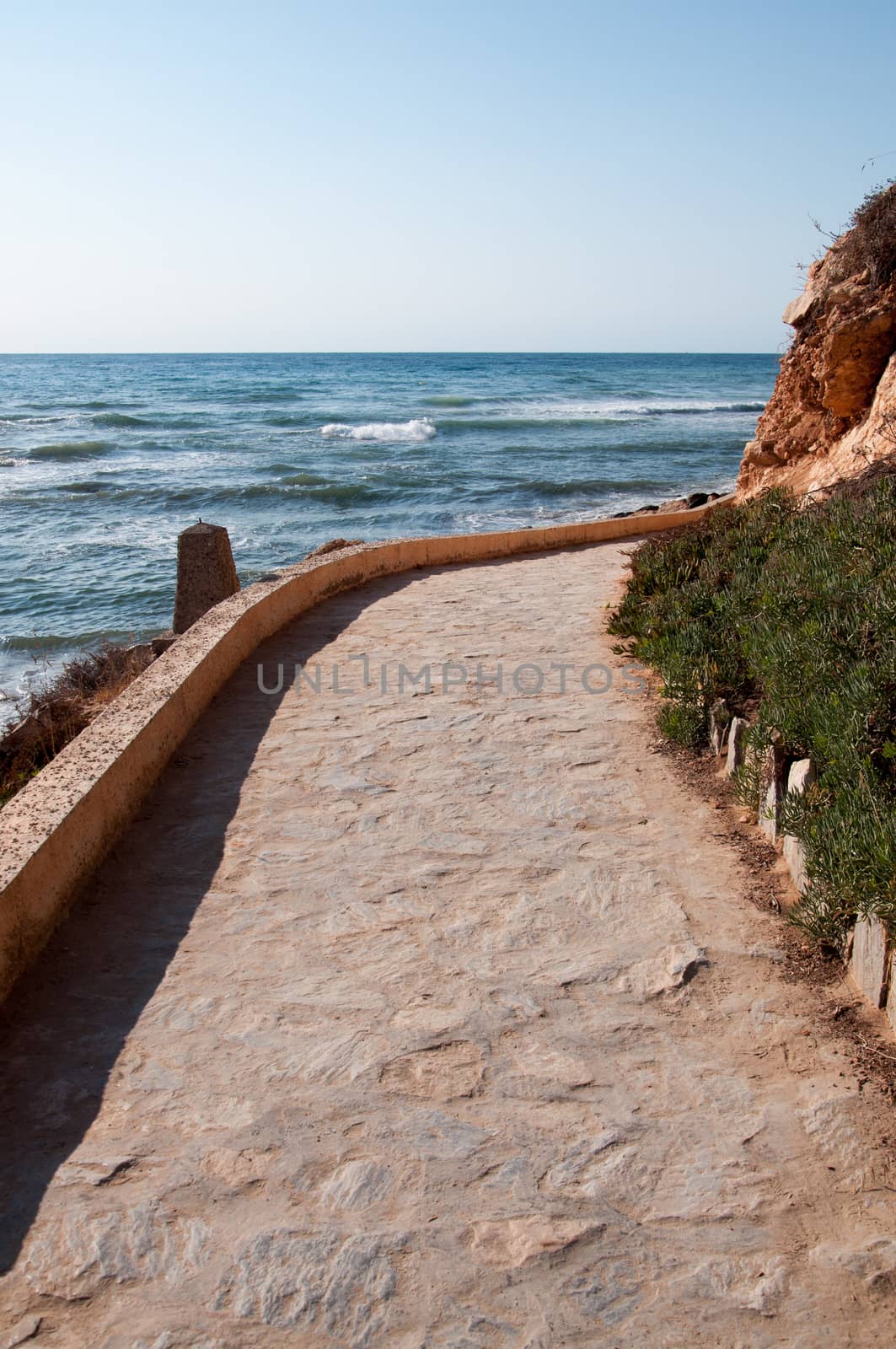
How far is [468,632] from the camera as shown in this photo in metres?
7.91

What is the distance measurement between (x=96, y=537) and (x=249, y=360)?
8111 centimetres

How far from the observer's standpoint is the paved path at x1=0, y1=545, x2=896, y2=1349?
2318 mm

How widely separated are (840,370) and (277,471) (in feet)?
69.0

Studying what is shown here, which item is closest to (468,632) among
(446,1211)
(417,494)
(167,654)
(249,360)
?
(167,654)

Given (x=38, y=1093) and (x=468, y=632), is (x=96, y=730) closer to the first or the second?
(x=38, y=1093)

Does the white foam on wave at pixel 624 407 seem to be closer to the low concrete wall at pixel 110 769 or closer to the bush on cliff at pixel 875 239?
the bush on cliff at pixel 875 239

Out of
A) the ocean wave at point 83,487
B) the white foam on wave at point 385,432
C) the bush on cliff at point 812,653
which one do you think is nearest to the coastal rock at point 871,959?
the bush on cliff at point 812,653

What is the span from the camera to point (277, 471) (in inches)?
1112

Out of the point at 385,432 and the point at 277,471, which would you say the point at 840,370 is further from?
the point at 385,432

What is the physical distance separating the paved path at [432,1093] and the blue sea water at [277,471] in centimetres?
804

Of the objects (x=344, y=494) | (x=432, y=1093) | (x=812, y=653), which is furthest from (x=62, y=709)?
(x=344, y=494)

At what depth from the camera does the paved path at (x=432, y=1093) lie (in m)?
2.32

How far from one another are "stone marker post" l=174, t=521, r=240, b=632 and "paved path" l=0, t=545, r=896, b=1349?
4051mm

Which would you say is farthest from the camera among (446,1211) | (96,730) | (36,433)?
(36,433)
